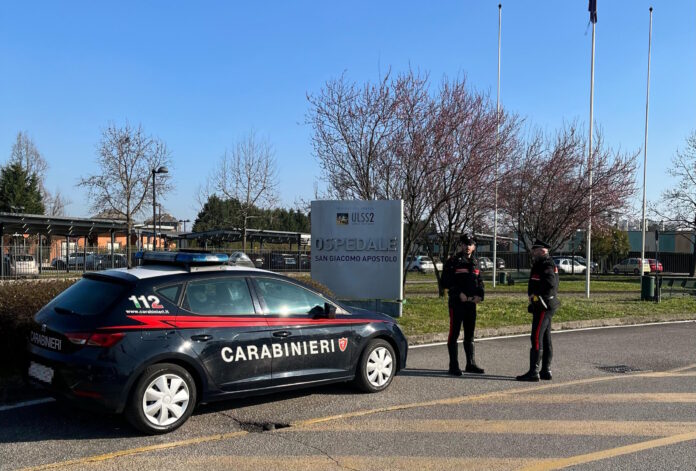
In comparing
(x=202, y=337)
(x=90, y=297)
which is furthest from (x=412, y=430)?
(x=90, y=297)

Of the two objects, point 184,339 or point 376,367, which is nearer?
point 184,339

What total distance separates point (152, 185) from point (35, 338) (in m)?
31.7

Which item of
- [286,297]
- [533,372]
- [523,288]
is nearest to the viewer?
[286,297]

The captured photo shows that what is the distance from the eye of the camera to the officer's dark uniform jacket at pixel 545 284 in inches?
305

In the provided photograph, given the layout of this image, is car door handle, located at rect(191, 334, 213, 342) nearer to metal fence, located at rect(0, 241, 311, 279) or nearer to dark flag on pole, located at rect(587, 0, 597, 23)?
metal fence, located at rect(0, 241, 311, 279)

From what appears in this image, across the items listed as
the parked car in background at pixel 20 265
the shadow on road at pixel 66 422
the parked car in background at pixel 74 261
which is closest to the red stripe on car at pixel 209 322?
the shadow on road at pixel 66 422

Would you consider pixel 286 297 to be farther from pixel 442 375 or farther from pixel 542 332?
pixel 542 332

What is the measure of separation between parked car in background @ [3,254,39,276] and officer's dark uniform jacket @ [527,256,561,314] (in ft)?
90.2

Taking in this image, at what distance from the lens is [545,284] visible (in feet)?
25.5

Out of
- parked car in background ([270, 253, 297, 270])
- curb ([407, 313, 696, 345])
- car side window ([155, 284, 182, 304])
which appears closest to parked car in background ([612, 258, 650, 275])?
parked car in background ([270, 253, 297, 270])

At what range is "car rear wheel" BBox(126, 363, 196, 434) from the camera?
5090mm

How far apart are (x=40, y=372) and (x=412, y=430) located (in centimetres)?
337

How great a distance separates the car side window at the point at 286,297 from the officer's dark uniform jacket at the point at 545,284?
2.95 metres

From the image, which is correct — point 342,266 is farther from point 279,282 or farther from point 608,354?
point 279,282
